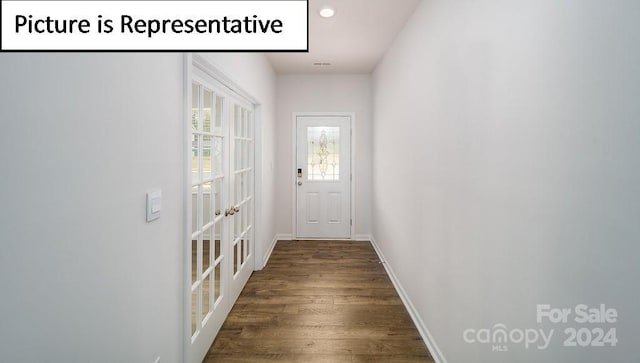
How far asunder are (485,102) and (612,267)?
86 cm

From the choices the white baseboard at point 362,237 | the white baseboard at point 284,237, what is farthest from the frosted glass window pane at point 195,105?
the white baseboard at point 362,237

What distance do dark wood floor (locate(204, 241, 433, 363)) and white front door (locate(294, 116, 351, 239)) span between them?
1197mm

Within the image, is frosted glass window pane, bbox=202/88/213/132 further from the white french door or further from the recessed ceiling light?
the recessed ceiling light

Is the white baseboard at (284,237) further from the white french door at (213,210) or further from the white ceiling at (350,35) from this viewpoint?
the white ceiling at (350,35)

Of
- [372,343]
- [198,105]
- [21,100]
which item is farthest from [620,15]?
[372,343]

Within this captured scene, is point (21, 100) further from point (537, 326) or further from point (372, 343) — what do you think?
point (372, 343)

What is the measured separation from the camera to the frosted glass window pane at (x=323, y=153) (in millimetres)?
4941

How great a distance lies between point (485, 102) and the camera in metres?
1.47

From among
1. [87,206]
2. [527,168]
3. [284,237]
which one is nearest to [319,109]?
[284,237]

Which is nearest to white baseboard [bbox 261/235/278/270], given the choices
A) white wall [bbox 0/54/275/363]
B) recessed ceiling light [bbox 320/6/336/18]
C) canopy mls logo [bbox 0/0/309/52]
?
white wall [bbox 0/54/275/363]

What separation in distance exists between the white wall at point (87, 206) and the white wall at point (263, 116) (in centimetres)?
95

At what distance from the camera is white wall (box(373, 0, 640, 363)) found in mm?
833
